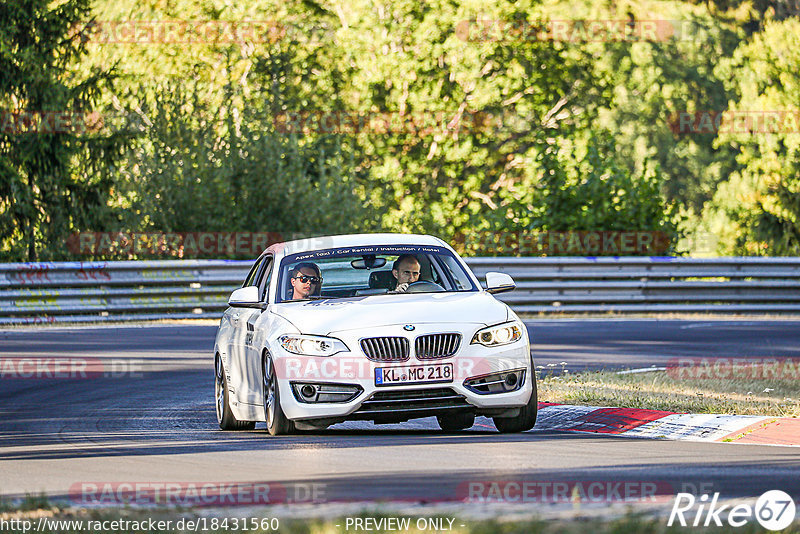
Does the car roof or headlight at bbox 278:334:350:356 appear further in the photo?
the car roof

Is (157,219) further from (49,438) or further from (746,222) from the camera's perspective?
(746,222)

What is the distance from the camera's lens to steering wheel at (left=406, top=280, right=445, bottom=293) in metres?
11.5

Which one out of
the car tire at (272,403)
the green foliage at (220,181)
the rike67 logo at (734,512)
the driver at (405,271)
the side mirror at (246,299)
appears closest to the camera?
the rike67 logo at (734,512)

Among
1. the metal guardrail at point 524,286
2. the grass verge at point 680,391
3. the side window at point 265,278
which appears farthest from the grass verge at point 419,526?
the metal guardrail at point 524,286

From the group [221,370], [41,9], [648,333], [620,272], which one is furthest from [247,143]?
[221,370]

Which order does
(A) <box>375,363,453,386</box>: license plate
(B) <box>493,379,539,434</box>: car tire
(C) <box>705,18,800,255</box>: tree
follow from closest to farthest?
(A) <box>375,363,453,386</box>: license plate
(B) <box>493,379,539,434</box>: car tire
(C) <box>705,18,800,255</box>: tree

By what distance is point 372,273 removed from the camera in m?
11.8

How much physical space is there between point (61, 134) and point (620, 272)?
12562 mm

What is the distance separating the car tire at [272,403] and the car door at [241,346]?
0.46 meters

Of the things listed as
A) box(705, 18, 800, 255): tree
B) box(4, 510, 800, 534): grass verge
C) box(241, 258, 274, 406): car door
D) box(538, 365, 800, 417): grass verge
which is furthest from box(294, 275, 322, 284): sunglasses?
box(705, 18, 800, 255): tree

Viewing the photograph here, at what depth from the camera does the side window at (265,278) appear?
12.0m

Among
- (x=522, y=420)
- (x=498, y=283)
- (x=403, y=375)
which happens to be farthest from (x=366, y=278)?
(x=522, y=420)

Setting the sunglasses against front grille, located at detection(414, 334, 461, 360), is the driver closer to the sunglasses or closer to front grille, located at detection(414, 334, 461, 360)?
the sunglasses

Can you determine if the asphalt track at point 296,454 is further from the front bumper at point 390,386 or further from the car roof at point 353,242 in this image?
the car roof at point 353,242
